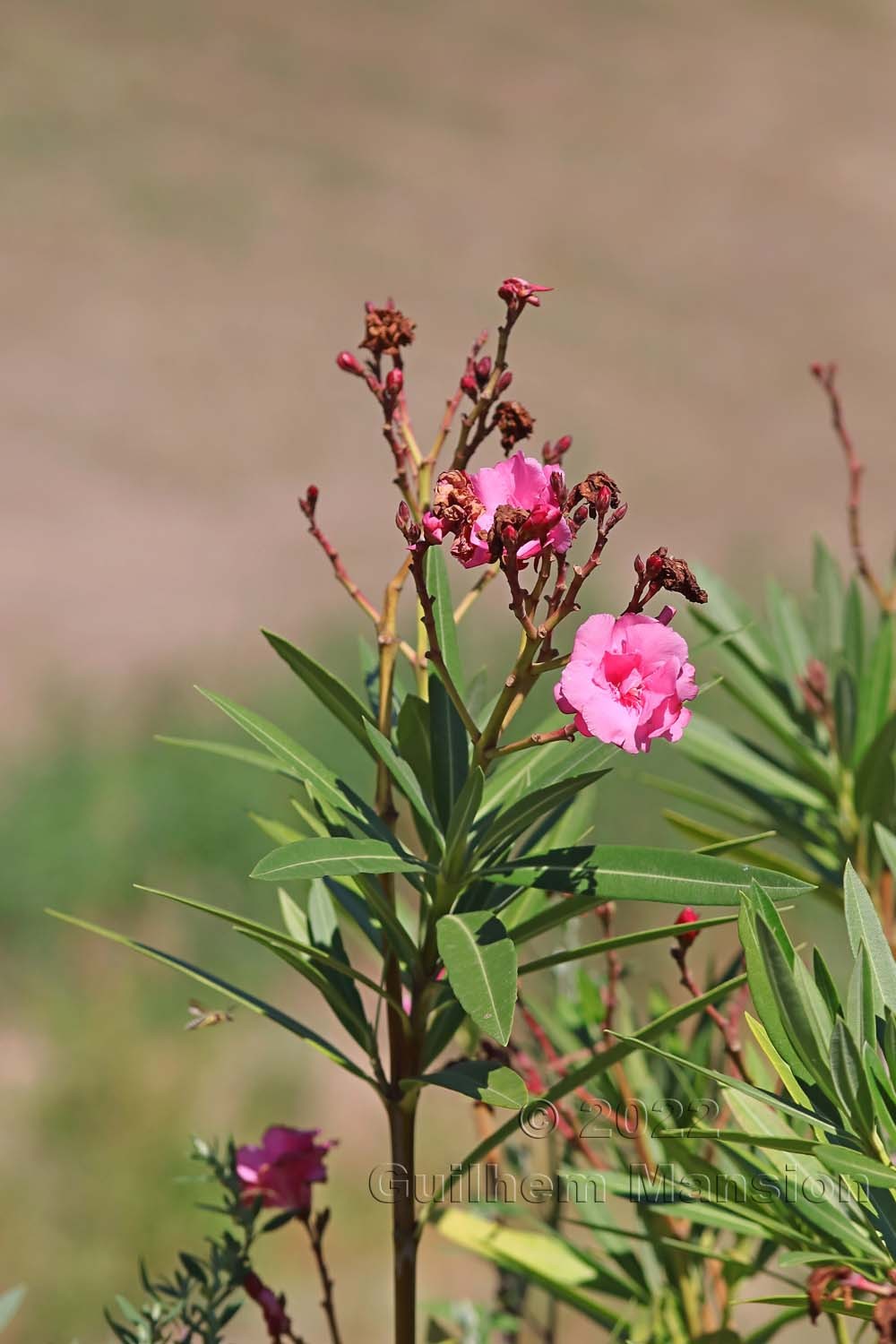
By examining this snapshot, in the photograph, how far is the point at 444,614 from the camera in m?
0.82

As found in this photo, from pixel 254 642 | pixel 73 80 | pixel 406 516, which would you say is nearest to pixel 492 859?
pixel 406 516

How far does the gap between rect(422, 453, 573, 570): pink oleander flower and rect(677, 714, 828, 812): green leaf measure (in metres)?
0.46

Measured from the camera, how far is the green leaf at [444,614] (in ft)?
2.66

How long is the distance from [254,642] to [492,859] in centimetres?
536

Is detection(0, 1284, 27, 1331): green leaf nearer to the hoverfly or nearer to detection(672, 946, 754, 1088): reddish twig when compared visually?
the hoverfly

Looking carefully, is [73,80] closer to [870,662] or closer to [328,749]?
[328,749]

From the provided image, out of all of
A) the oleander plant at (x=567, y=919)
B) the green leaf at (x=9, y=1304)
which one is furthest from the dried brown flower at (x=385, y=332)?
the green leaf at (x=9, y=1304)

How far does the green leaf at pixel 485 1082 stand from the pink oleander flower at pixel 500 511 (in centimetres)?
26

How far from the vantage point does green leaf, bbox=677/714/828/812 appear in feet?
3.75

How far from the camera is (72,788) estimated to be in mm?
4418

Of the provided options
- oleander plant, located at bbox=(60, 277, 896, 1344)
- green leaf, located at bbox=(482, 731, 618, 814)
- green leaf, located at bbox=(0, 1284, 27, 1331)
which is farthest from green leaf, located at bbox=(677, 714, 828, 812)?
green leaf, located at bbox=(0, 1284, 27, 1331)

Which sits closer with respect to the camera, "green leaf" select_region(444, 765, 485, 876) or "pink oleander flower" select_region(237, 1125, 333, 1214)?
"green leaf" select_region(444, 765, 485, 876)

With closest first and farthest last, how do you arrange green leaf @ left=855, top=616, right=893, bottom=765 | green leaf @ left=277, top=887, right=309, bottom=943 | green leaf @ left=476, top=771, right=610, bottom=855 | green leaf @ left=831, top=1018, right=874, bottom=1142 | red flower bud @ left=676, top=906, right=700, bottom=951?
green leaf @ left=831, top=1018, right=874, bottom=1142 → green leaf @ left=476, top=771, right=610, bottom=855 → red flower bud @ left=676, top=906, right=700, bottom=951 → green leaf @ left=277, top=887, right=309, bottom=943 → green leaf @ left=855, top=616, right=893, bottom=765

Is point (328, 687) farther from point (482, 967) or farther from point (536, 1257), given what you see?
point (536, 1257)
